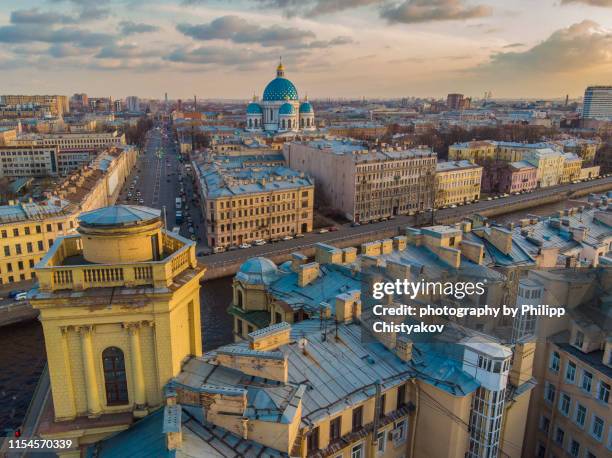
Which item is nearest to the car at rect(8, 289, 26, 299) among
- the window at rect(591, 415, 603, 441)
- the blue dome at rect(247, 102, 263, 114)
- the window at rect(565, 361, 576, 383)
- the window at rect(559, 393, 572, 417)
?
the window at rect(559, 393, 572, 417)

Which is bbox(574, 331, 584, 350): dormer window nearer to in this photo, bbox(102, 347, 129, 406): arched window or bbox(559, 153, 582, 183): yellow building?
bbox(102, 347, 129, 406): arched window

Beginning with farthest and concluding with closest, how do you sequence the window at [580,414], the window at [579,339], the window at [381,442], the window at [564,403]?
the window at [564,403] < the window at [579,339] < the window at [580,414] < the window at [381,442]

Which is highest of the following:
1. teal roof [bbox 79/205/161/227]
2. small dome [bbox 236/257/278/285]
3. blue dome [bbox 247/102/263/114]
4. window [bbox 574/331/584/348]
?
blue dome [bbox 247/102/263/114]

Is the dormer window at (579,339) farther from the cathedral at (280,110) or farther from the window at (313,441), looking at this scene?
the cathedral at (280,110)

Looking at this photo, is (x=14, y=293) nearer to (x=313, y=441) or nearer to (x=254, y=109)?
(x=313, y=441)

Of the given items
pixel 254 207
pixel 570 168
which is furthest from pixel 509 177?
pixel 254 207

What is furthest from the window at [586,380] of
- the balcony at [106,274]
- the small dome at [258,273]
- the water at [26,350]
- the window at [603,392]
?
the water at [26,350]
